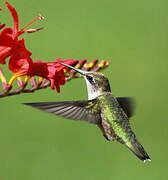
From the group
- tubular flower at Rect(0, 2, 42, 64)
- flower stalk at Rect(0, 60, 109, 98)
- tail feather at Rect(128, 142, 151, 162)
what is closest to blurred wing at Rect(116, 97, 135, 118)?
tail feather at Rect(128, 142, 151, 162)

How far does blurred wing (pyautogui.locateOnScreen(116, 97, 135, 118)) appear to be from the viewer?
3141 millimetres

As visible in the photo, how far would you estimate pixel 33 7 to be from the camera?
6.59 m

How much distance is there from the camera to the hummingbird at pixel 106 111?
9.55 ft

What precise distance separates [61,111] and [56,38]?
3778 mm

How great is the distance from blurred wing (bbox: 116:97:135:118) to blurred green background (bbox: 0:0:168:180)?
1.36 metres

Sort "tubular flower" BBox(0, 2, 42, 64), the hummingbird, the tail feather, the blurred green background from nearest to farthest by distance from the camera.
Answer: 1. "tubular flower" BBox(0, 2, 42, 64)
2. the hummingbird
3. the tail feather
4. the blurred green background

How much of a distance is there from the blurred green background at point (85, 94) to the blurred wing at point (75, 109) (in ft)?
5.31

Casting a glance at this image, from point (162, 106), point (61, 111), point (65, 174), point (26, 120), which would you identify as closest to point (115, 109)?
point (61, 111)

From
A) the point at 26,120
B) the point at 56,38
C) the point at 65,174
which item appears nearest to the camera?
the point at 65,174

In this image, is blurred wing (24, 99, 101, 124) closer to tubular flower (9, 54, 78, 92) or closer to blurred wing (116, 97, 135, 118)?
tubular flower (9, 54, 78, 92)

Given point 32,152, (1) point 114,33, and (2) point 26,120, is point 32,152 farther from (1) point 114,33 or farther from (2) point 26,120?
(1) point 114,33

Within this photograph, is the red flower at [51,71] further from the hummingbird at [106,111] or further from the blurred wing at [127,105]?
the blurred wing at [127,105]

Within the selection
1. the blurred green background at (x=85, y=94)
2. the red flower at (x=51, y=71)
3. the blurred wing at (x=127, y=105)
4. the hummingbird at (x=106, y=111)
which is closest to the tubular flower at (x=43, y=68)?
the red flower at (x=51, y=71)

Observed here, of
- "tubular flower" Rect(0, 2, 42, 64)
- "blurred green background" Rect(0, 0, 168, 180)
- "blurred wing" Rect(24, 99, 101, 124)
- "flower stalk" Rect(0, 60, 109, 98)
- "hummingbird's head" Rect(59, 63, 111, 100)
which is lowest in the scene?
"blurred green background" Rect(0, 0, 168, 180)
